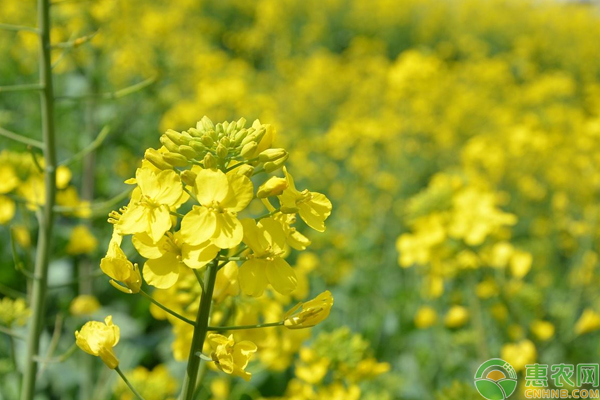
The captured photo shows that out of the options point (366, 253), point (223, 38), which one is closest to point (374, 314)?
point (366, 253)

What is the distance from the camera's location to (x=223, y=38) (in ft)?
39.3

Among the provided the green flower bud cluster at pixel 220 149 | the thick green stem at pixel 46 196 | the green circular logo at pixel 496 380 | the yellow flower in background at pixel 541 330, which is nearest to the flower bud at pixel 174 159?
the green flower bud cluster at pixel 220 149

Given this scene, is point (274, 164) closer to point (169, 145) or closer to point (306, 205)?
point (306, 205)

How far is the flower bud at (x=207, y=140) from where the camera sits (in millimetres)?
1117

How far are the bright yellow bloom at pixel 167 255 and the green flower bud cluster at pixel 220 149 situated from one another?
0.14 meters

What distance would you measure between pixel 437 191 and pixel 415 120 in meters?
3.46

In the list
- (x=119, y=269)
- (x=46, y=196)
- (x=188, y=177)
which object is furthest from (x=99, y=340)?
(x=46, y=196)

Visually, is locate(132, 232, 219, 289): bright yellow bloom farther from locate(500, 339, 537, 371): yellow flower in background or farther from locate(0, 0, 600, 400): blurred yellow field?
locate(500, 339, 537, 371): yellow flower in background

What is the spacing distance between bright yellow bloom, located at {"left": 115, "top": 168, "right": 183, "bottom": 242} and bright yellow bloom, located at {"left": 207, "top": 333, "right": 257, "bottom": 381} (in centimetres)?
24

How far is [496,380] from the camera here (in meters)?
2.23

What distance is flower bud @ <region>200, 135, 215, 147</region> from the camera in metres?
1.12

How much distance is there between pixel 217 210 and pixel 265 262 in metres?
0.15

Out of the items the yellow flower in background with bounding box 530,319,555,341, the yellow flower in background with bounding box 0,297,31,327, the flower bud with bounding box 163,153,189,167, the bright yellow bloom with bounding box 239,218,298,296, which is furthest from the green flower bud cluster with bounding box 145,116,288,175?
the yellow flower in background with bounding box 530,319,555,341

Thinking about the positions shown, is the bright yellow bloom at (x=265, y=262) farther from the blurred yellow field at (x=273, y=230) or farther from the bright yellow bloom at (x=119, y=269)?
the bright yellow bloom at (x=119, y=269)
